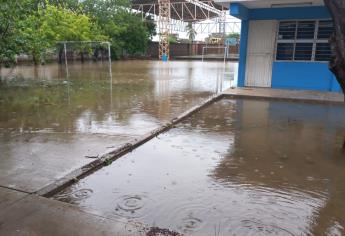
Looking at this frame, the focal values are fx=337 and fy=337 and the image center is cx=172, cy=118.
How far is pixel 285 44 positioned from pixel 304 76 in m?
1.55

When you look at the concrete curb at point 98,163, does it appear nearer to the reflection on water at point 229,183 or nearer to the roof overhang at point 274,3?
the reflection on water at point 229,183

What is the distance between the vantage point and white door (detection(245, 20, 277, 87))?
46.4 feet

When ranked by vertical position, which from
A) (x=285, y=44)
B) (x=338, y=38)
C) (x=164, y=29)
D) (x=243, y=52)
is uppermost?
(x=164, y=29)

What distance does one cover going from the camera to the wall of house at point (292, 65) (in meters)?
13.2

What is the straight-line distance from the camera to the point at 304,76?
14000 mm

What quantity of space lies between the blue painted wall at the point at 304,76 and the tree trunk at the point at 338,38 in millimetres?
8654

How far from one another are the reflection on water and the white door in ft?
22.4

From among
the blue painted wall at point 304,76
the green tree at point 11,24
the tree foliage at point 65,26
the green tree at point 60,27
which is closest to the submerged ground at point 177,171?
the green tree at point 11,24

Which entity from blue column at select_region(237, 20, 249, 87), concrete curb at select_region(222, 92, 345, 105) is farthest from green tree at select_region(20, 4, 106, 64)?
concrete curb at select_region(222, 92, 345, 105)

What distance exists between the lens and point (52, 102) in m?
10.8

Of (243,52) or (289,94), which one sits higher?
(243,52)

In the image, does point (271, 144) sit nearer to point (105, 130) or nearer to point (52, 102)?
point (105, 130)

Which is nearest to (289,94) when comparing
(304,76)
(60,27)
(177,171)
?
(304,76)

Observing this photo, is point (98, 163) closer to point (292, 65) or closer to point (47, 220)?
point (47, 220)
